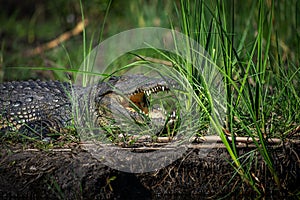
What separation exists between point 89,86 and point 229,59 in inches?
74.3

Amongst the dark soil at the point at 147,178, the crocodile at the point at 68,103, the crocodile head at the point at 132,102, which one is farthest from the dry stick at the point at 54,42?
the dark soil at the point at 147,178

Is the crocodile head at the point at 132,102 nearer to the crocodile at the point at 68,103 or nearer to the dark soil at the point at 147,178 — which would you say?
the crocodile at the point at 68,103

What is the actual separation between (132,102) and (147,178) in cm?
78

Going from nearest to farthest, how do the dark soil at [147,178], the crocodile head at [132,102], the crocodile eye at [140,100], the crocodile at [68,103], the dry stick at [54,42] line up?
the dark soil at [147,178] → the crocodile head at [132,102] → the crocodile at [68,103] → the crocodile eye at [140,100] → the dry stick at [54,42]

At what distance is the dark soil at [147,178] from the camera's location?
12.9ft

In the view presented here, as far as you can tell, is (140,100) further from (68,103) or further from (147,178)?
(147,178)

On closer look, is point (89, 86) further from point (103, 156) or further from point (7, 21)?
point (7, 21)

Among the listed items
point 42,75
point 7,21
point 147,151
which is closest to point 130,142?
point 147,151

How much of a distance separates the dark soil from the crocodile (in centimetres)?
51

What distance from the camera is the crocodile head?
4.58 metres

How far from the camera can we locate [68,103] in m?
5.56

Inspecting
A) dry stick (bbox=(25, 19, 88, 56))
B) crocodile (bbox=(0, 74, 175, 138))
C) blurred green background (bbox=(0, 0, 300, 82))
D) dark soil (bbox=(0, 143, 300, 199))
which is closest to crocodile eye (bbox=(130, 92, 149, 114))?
crocodile (bbox=(0, 74, 175, 138))

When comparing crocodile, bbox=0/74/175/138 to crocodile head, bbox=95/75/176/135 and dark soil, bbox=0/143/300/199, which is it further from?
dark soil, bbox=0/143/300/199

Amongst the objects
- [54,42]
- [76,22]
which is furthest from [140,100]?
[76,22]
